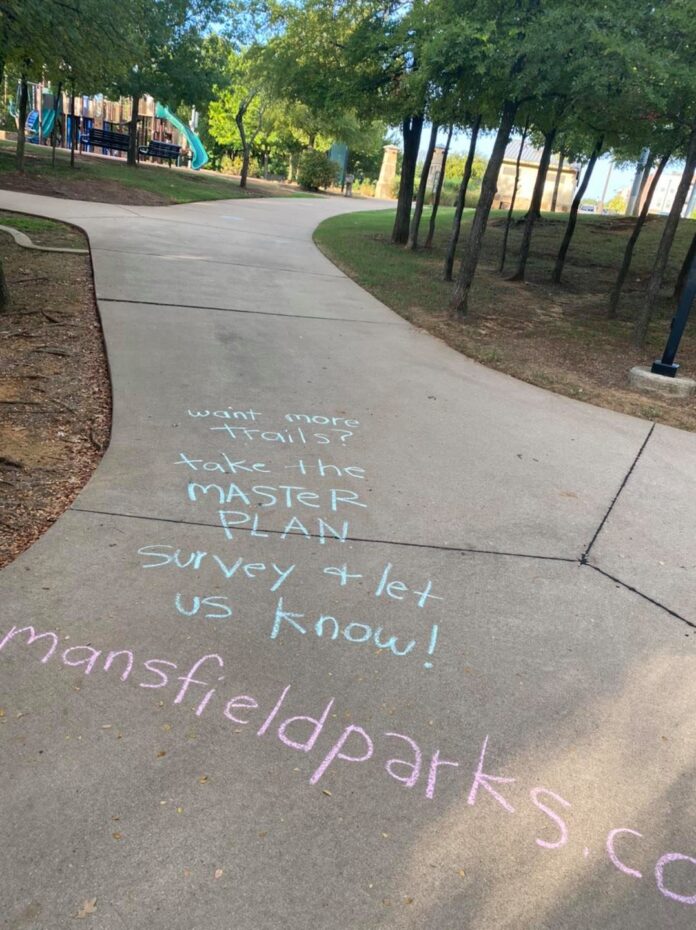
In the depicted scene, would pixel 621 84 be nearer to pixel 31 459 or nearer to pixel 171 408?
pixel 171 408

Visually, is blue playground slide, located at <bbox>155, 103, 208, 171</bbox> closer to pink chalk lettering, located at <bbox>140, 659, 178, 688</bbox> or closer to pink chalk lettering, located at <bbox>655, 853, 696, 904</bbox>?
pink chalk lettering, located at <bbox>140, 659, 178, 688</bbox>

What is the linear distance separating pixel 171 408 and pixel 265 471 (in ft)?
4.43

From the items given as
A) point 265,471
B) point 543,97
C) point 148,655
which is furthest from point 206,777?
point 543,97

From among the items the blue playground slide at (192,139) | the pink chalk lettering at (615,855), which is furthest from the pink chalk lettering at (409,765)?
the blue playground slide at (192,139)

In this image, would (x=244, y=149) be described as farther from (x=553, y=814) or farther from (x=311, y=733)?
(x=553, y=814)

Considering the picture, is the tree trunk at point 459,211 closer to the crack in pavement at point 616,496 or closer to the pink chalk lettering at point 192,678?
the crack in pavement at point 616,496

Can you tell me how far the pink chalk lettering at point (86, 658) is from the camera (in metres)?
2.52

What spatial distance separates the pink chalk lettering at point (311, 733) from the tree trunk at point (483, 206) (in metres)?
8.25

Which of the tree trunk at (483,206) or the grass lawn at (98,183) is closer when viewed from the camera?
the tree trunk at (483,206)

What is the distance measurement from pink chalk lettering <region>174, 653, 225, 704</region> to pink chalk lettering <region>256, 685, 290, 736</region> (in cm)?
29

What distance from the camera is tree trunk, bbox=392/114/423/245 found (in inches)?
698

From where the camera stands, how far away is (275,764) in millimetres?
2195

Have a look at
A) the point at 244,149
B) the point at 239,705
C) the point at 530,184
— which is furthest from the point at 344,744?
the point at 530,184

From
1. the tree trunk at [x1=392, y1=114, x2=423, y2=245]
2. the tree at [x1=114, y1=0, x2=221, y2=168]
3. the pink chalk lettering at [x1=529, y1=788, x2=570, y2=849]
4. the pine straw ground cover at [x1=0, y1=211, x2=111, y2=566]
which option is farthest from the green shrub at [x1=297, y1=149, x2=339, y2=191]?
the pink chalk lettering at [x1=529, y1=788, x2=570, y2=849]
